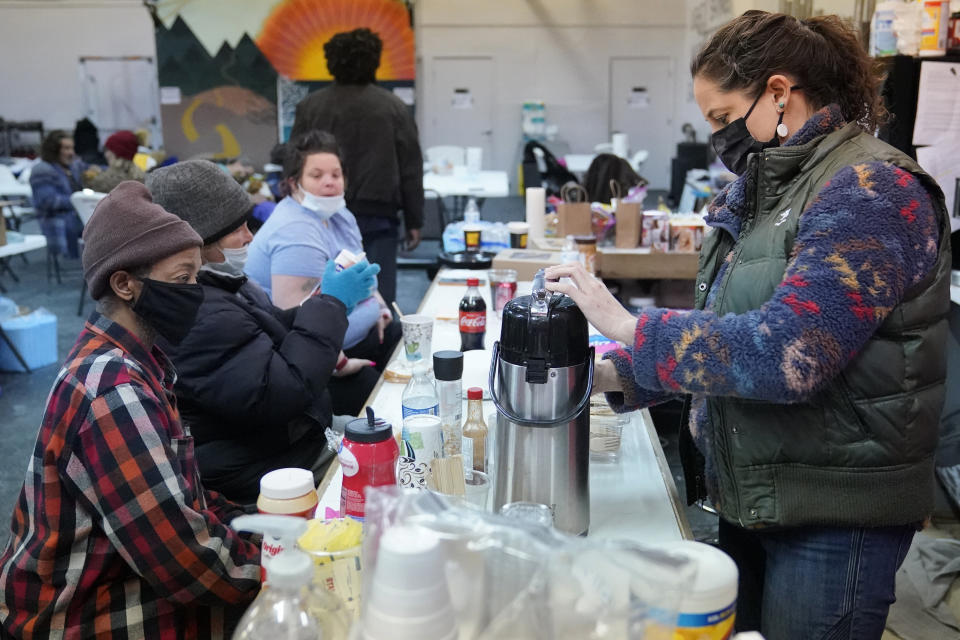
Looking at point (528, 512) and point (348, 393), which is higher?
point (528, 512)

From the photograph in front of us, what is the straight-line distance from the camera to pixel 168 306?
59.7 inches

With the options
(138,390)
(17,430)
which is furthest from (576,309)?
(17,430)

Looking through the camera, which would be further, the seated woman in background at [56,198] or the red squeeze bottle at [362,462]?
the seated woman in background at [56,198]

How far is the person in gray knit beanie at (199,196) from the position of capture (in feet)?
6.90

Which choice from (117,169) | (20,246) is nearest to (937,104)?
(20,246)

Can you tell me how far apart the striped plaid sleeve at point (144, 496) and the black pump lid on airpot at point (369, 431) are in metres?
0.32

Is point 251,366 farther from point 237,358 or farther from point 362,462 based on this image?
point 362,462

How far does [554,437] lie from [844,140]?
0.66 m

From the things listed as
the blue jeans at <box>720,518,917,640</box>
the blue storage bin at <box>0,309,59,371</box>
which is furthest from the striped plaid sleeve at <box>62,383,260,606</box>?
the blue storage bin at <box>0,309,59,371</box>

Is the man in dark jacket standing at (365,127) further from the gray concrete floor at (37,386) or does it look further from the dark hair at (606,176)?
the dark hair at (606,176)

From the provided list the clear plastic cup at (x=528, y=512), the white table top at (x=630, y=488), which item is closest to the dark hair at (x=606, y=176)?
the white table top at (x=630, y=488)

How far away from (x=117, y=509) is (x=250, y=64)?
38.0 ft

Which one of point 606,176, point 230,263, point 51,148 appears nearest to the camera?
point 230,263

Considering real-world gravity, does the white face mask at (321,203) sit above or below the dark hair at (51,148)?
below
